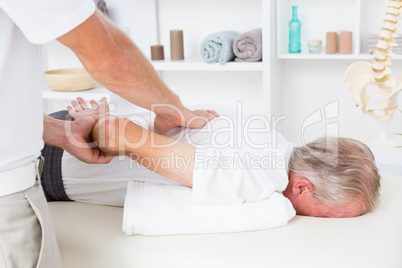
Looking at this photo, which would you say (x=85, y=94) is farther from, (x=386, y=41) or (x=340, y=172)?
(x=340, y=172)

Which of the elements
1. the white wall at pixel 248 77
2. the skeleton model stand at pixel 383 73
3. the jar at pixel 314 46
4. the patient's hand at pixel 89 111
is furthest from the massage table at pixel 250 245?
the white wall at pixel 248 77

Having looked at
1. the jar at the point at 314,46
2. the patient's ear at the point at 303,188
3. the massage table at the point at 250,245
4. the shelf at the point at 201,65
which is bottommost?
the massage table at the point at 250,245

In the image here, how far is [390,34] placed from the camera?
2059mm

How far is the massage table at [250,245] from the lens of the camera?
118cm

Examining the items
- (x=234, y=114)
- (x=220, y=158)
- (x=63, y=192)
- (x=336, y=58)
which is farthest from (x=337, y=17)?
(x=63, y=192)

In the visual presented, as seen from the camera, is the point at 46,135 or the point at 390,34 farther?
the point at 390,34

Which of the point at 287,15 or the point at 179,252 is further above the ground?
the point at 287,15

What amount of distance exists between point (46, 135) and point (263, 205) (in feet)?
2.16

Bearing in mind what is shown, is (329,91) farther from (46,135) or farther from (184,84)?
(46,135)

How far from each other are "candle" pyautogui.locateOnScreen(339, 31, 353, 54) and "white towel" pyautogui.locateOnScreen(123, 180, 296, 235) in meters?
1.42

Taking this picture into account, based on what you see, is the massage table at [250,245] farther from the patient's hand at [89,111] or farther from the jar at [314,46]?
the jar at [314,46]

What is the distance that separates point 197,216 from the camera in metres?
1.33

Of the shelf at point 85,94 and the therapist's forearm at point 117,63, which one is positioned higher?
the therapist's forearm at point 117,63

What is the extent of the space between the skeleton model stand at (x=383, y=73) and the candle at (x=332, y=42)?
1.31 ft
